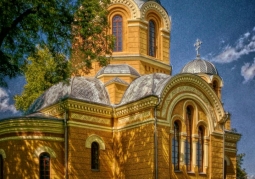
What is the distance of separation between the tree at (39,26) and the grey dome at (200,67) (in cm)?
1248

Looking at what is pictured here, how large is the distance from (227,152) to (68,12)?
1259cm

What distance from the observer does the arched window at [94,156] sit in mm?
20531

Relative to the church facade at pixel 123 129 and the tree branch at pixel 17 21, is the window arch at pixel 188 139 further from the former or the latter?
the tree branch at pixel 17 21

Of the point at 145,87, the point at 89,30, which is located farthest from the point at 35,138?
the point at 89,30

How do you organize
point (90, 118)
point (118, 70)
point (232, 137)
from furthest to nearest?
point (232, 137)
point (118, 70)
point (90, 118)

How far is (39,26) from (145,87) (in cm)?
671

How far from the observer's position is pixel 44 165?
19.3 metres

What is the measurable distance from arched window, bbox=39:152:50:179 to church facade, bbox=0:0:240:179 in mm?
41

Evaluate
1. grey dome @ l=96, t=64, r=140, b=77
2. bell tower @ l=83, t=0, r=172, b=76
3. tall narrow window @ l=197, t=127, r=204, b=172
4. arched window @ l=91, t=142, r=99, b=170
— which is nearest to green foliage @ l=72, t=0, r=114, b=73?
arched window @ l=91, t=142, r=99, b=170

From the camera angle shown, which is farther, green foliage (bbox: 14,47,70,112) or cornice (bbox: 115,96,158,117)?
green foliage (bbox: 14,47,70,112)

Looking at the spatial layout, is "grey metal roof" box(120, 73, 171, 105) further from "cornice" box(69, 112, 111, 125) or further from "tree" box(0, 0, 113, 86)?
"tree" box(0, 0, 113, 86)

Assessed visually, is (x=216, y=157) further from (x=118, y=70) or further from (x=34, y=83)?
(x=34, y=83)

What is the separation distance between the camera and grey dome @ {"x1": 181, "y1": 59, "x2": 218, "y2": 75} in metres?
28.4

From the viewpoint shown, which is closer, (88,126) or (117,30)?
(88,126)
